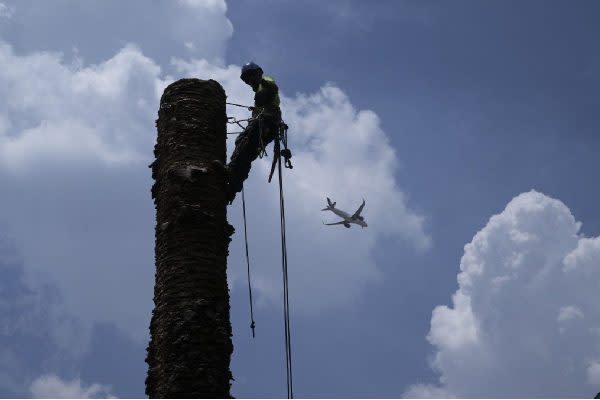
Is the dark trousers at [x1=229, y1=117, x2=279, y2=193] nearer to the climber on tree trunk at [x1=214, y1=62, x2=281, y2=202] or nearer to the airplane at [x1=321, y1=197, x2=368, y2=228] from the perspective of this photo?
the climber on tree trunk at [x1=214, y1=62, x2=281, y2=202]

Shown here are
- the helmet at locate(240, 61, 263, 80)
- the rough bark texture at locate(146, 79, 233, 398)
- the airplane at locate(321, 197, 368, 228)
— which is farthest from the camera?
the airplane at locate(321, 197, 368, 228)

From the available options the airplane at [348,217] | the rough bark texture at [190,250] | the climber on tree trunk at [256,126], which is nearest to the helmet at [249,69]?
the climber on tree trunk at [256,126]

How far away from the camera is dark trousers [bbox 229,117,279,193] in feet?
28.5

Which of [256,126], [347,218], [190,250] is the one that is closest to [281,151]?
[256,126]

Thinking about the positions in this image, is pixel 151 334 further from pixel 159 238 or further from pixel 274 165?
pixel 274 165

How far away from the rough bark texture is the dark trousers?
4.76 ft

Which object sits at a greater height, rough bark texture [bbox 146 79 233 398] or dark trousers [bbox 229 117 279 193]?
dark trousers [bbox 229 117 279 193]

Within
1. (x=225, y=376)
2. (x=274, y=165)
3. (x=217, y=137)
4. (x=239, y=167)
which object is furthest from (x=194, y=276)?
(x=274, y=165)

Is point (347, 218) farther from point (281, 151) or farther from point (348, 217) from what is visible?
point (281, 151)

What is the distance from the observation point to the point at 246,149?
8898mm

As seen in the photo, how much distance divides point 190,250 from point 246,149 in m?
2.88

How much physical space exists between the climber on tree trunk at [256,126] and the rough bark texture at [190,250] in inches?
58.5

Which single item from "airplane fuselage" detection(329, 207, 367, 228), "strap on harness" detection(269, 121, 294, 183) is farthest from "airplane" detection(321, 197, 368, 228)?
"strap on harness" detection(269, 121, 294, 183)

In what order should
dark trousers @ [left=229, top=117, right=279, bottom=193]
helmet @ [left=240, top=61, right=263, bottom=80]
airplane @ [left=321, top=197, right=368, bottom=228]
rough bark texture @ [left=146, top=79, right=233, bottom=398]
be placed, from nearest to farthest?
1. rough bark texture @ [left=146, top=79, right=233, bottom=398]
2. dark trousers @ [left=229, top=117, right=279, bottom=193]
3. helmet @ [left=240, top=61, right=263, bottom=80]
4. airplane @ [left=321, top=197, right=368, bottom=228]
